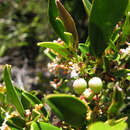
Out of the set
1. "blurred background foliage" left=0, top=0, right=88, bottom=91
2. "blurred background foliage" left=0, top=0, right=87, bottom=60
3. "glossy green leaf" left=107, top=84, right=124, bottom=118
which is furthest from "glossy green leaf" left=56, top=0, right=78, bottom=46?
"blurred background foliage" left=0, top=0, right=87, bottom=60

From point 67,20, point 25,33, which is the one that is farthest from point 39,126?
point 25,33

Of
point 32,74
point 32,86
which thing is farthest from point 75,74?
point 32,74

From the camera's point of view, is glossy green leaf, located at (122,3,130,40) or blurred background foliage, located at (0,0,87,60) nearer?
glossy green leaf, located at (122,3,130,40)

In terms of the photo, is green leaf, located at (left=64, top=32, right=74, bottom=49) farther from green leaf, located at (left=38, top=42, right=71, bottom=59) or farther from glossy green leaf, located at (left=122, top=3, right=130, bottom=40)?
glossy green leaf, located at (left=122, top=3, right=130, bottom=40)

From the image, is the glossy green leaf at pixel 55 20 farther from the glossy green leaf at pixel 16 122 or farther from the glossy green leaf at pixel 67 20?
the glossy green leaf at pixel 16 122

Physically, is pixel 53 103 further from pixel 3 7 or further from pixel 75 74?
pixel 3 7

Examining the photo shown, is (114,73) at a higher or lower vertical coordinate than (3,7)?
lower
